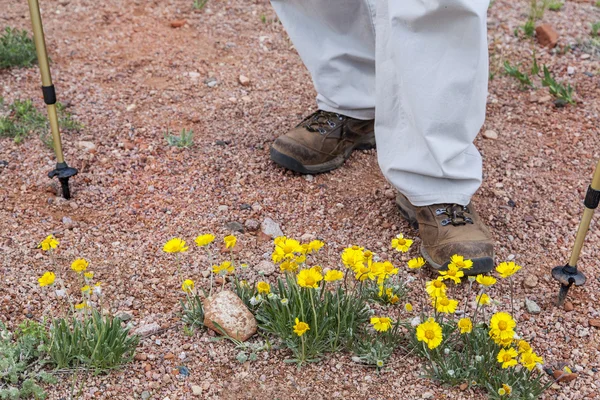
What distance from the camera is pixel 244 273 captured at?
2.84 meters

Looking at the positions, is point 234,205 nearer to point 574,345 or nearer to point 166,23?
point 574,345

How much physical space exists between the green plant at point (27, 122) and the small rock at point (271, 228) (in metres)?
1.15

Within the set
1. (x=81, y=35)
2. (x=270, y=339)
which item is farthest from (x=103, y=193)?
(x=81, y=35)

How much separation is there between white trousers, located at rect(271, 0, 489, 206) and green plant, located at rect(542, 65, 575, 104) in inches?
51.8

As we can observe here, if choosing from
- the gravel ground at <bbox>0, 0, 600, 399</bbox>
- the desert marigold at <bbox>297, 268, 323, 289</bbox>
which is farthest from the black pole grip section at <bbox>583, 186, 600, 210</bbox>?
the desert marigold at <bbox>297, 268, 323, 289</bbox>

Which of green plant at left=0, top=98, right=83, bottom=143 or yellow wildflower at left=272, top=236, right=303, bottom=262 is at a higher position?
yellow wildflower at left=272, top=236, right=303, bottom=262

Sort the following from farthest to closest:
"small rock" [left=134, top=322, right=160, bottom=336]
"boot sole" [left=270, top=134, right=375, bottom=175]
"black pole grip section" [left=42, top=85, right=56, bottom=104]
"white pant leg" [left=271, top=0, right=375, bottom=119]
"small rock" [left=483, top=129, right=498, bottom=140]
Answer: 1. "small rock" [left=483, top=129, right=498, bottom=140]
2. "boot sole" [left=270, top=134, right=375, bottom=175]
3. "white pant leg" [left=271, top=0, right=375, bottom=119]
4. "black pole grip section" [left=42, top=85, right=56, bottom=104]
5. "small rock" [left=134, top=322, right=160, bottom=336]

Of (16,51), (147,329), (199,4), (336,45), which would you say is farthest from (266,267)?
(199,4)

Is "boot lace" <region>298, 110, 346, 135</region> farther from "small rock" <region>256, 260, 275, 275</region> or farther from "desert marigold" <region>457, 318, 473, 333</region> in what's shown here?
"desert marigold" <region>457, 318, 473, 333</region>

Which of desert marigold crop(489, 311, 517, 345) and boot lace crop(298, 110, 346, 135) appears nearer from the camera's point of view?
desert marigold crop(489, 311, 517, 345)

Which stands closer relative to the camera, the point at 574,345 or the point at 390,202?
the point at 574,345

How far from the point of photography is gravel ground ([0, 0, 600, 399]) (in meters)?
2.43

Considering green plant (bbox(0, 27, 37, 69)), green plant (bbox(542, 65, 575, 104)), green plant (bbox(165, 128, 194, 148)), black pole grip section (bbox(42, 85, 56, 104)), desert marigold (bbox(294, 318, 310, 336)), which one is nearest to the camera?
desert marigold (bbox(294, 318, 310, 336))

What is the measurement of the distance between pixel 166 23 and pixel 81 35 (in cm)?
52
